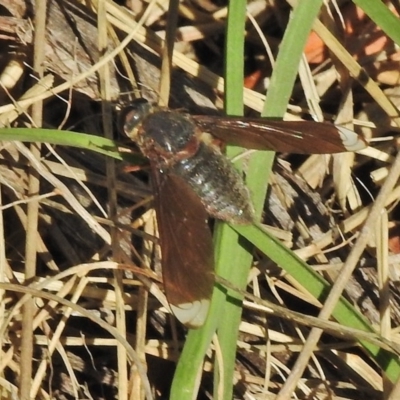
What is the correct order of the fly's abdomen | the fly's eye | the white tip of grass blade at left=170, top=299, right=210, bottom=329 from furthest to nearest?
the fly's eye, the fly's abdomen, the white tip of grass blade at left=170, top=299, right=210, bottom=329

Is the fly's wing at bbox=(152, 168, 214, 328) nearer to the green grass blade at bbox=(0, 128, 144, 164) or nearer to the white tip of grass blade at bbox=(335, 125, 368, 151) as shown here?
the green grass blade at bbox=(0, 128, 144, 164)

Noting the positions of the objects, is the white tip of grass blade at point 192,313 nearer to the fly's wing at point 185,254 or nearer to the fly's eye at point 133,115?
the fly's wing at point 185,254

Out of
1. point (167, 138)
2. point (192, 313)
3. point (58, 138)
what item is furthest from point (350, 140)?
point (58, 138)

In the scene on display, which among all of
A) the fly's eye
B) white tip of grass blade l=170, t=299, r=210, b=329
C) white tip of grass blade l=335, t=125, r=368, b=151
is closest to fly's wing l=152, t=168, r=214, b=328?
white tip of grass blade l=170, t=299, r=210, b=329

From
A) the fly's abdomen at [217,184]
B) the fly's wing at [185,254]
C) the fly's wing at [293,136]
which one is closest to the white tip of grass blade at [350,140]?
the fly's wing at [293,136]

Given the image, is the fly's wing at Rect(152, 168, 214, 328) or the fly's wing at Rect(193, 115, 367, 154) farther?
the fly's wing at Rect(193, 115, 367, 154)

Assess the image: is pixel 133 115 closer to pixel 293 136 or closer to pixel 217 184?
pixel 217 184
